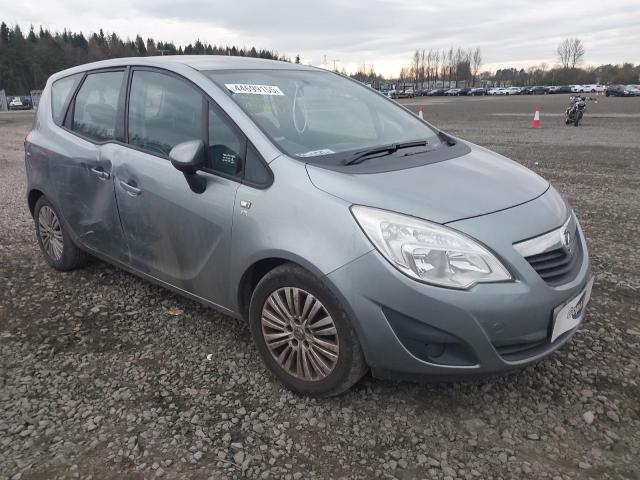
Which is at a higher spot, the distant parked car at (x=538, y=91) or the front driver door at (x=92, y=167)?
the distant parked car at (x=538, y=91)

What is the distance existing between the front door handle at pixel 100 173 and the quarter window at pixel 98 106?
224 millimetres

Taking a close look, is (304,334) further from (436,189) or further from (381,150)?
(381,150)

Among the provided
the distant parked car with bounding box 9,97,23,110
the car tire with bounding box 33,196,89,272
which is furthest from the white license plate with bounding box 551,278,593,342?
the distant parked car with bounding box 9,97,23,110

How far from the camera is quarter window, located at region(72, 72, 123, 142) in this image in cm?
365

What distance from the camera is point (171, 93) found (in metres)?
3.22

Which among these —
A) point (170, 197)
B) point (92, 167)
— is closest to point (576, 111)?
point (92, 167)

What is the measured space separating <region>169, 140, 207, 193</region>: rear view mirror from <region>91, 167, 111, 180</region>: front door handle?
94 centimetres

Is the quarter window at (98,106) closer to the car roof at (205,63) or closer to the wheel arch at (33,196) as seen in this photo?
the car roof at (205,63)

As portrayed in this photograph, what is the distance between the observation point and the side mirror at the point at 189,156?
2.75m

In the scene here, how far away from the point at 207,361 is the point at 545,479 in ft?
6.21

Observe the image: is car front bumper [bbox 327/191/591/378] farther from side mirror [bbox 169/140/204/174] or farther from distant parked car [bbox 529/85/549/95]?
distant parked car [bbox 529/85/549/95]

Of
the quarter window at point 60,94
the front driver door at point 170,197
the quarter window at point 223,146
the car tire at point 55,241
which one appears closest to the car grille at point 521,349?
the front driver door at point 170,197

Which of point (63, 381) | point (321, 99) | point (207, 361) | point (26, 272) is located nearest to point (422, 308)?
point (207, 361)

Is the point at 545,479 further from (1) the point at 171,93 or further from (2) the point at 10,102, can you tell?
(2) the point at 10,102
